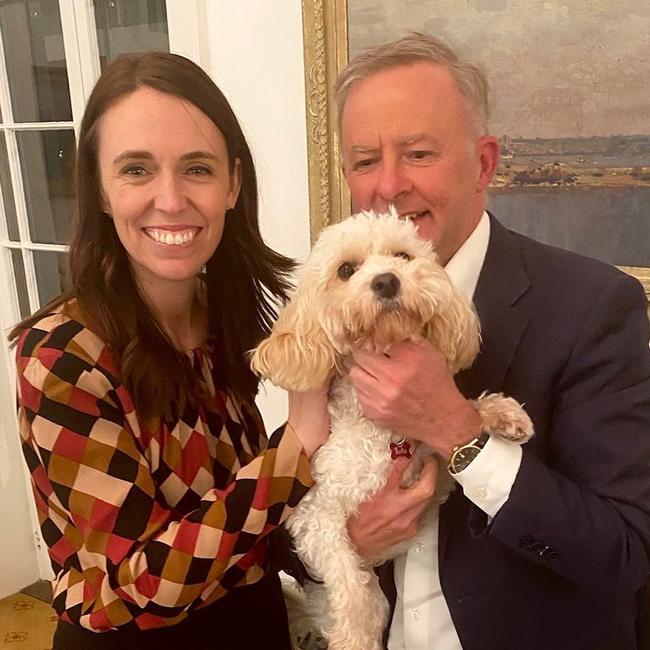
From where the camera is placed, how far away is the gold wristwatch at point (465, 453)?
4.08 feet

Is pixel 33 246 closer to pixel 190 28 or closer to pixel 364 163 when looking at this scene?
pixel 190 28

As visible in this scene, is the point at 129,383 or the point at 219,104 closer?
the point at 129,383

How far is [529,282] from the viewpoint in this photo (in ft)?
4.67

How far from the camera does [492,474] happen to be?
1.23m

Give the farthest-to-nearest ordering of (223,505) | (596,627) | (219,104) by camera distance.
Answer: (219,104) < (596,627) < (223,505)

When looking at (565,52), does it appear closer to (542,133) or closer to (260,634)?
(542,133)

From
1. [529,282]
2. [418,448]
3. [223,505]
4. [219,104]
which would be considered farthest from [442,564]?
[219,104]

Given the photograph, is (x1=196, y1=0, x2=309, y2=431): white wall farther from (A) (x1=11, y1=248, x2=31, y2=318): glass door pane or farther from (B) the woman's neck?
(A) (x1=11, y1=248, x2=31, y2=318): glass door pane

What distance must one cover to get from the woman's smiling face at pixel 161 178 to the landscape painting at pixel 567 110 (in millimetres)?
996

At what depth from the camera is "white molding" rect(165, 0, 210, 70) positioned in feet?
8.65

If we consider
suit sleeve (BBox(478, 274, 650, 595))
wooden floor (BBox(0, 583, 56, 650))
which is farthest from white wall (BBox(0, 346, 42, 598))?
suit sleeve (BBox(478, 274, 650, 595))

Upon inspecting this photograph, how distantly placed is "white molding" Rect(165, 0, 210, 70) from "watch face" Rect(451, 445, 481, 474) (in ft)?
6.41

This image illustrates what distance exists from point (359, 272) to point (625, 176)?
1.08m

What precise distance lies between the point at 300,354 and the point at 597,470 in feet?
1.86
